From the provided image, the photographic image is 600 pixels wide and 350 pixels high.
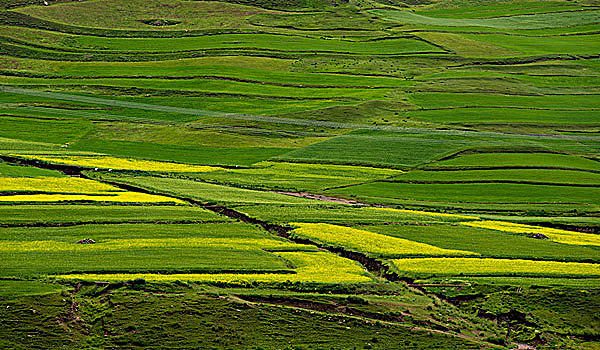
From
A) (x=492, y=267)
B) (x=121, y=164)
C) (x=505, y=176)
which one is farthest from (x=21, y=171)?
(x=505, y=176)

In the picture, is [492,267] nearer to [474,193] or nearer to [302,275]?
[302,275]

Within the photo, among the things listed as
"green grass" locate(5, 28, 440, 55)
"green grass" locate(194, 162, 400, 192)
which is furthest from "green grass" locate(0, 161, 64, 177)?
"green grass" locate(5, 28, 440, 55)

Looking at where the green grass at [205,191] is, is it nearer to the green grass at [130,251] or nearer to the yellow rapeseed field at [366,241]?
the yellow rapeseed field at [366,241]

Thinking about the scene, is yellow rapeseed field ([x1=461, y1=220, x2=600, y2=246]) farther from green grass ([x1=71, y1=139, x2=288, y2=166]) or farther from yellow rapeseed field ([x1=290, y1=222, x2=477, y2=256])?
green grass ([x1=71, y1=139, x2=288, y2=166])

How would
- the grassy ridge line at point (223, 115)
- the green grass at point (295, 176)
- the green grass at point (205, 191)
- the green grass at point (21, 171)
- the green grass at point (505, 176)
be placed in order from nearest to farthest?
the green grass at point (205, 191), the green grass at point (21, 171), the green grass at point (295, 176), the green grass at point (505, 176), the grassy ridge line at point (223, 115)

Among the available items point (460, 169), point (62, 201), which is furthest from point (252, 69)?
point (62, 201)

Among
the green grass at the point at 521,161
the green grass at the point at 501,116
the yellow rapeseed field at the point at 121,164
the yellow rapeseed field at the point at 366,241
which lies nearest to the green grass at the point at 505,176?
the green grass at the point at 521,161
